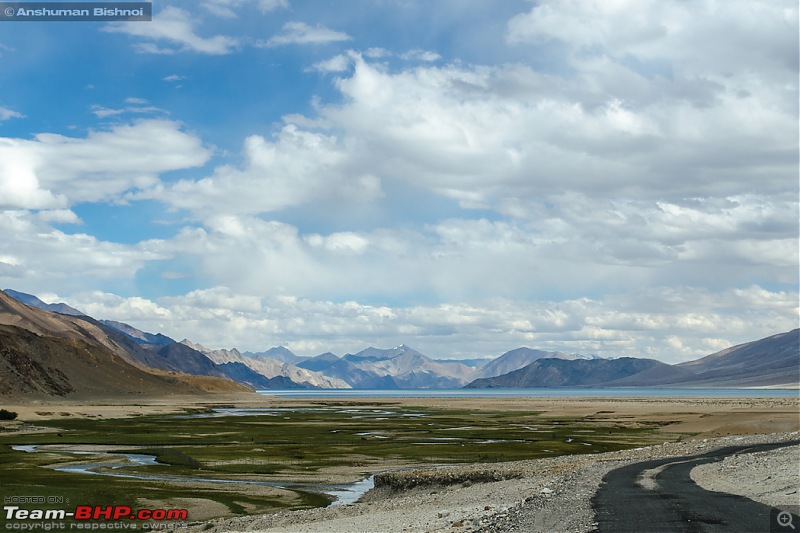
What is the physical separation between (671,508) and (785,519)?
160 inches

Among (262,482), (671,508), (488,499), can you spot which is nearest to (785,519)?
(671,508)

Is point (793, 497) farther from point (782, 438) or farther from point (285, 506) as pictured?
point (782, 438)

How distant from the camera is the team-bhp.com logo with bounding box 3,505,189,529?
121 ft

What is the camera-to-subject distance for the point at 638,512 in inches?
1079

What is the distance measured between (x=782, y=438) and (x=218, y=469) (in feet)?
152

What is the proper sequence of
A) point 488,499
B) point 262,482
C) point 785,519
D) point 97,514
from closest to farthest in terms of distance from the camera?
1. point 785,519
2. point 488,499
3. point 97,514
4. point 262,482

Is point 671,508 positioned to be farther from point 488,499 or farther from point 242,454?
point 242,454

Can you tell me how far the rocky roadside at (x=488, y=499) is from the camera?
28.5 meters

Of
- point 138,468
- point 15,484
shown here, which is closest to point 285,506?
point 15,484

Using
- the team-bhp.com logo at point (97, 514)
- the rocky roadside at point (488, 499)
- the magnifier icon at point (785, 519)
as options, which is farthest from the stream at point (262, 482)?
the magnifier icon at point (785, 519)

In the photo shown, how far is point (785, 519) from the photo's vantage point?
25188 millimetres

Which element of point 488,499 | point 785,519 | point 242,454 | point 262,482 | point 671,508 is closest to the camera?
point 785,519

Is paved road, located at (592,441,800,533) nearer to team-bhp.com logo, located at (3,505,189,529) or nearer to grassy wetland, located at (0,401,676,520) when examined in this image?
grassy wetland, located at (0,401,676,520)

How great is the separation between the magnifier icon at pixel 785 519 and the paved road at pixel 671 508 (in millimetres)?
169
